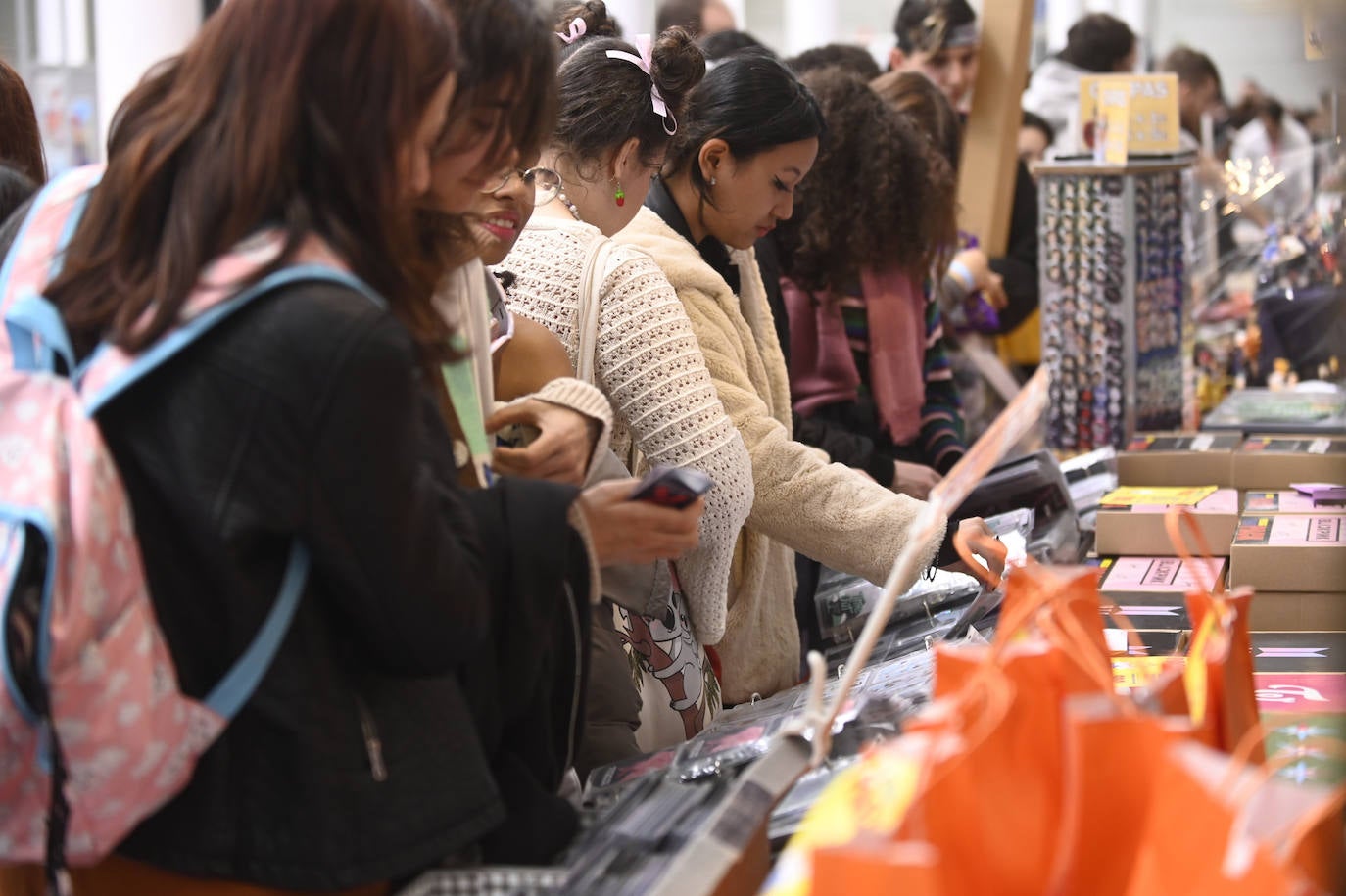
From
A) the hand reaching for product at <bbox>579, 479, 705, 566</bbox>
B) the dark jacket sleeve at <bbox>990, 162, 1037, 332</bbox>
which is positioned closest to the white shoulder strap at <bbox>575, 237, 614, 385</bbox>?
the hand reaching for product at <bbox>579, 479, 705, 566</bbox>

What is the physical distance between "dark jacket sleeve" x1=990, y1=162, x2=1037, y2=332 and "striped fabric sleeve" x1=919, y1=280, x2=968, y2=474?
3.85ft

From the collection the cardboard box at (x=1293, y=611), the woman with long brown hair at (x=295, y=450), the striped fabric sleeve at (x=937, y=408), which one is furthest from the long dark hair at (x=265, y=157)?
the striped fabric sleeve at (x=937, y=408)

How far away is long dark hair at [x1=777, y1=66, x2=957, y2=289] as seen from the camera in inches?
129

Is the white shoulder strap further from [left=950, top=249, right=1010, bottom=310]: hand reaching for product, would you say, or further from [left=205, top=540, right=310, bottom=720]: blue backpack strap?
[left=950, top=249, right=1010, bottom=310]: hand reaching for product

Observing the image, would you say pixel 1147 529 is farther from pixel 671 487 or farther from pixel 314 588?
pixel 314 588

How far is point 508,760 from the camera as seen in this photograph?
55.7 inches

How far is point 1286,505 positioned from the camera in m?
2.84

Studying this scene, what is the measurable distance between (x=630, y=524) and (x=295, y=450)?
0.41m

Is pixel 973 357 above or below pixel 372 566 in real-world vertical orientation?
below

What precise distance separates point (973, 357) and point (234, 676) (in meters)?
3.52

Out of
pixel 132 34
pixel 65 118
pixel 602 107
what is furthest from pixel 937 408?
pixel 65 118

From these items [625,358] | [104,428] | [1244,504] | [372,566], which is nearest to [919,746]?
[372,566]

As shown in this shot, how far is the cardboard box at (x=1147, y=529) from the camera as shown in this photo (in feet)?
8.72

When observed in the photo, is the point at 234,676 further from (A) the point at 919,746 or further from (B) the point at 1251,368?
(B) the point at 1251,368
